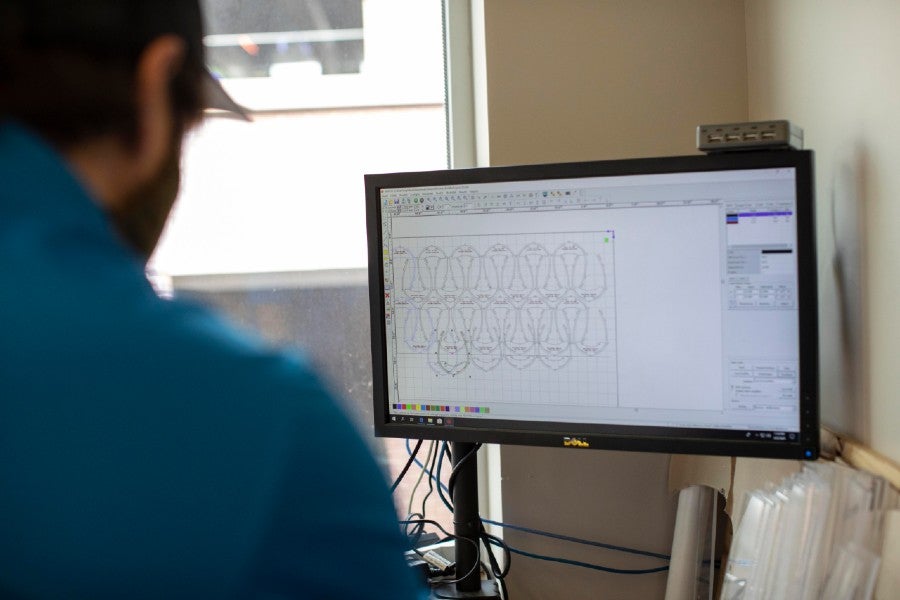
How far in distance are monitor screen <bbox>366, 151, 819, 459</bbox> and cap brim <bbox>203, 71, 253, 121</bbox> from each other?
23.1 inches

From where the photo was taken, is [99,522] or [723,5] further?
[723,5]

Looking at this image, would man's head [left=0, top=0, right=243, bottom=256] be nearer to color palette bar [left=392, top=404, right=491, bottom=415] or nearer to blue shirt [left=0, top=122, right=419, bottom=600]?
blue shirt [left=0, top=122, right=419, bottom=600]

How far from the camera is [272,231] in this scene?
5.01 feet

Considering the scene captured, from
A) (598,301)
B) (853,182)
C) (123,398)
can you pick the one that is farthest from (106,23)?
(853,182)

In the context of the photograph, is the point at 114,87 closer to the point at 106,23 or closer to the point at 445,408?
the point at 106,23

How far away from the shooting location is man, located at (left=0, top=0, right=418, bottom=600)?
0.41 meters

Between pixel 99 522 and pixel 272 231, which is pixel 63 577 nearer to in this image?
pixel 99 522

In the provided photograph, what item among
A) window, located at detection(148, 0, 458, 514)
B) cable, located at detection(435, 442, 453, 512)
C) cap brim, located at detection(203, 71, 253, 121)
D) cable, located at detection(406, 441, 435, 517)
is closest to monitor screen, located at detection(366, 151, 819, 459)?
cable, located at detection(435, 442, 453, 512)

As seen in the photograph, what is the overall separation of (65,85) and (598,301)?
2.41 feet

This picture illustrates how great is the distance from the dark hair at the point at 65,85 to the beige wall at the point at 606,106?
35.6 inches

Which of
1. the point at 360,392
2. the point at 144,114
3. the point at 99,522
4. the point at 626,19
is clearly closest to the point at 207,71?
the point at 144,114

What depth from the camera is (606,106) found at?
1.32m

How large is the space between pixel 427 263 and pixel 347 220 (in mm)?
419

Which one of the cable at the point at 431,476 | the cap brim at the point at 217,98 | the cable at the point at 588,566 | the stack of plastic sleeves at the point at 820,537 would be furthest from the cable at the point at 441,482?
the cap brim at the point at 217,98
